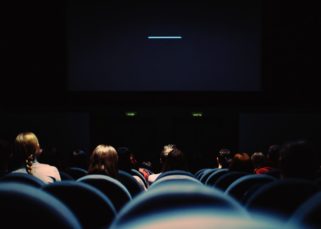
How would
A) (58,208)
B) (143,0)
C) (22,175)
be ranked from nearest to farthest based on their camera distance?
(58,208)
(22,175)
(143,0)

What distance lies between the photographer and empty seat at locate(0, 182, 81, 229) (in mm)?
1144

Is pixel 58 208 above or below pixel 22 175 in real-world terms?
above

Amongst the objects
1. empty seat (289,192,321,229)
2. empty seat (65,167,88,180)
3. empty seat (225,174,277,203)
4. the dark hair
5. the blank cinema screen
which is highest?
the blank cinema screen

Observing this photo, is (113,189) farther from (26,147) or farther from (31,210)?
(26,147)

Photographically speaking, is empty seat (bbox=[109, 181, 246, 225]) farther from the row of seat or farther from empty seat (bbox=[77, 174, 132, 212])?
empty seat (bbox=[77, 174, 132, 212])

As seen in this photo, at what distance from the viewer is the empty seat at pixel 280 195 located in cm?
185

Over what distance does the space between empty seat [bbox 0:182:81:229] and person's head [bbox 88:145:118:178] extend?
3282mm

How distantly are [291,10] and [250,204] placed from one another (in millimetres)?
10797

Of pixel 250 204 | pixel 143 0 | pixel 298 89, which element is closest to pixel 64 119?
pixel 143 0

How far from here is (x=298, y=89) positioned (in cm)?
1220

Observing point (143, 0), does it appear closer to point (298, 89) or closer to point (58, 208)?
point (298, 89)

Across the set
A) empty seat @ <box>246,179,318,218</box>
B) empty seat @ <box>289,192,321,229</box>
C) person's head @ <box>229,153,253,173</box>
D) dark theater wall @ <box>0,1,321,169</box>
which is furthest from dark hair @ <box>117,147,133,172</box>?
dark theater wall @ <box>0,1,321,169</box>

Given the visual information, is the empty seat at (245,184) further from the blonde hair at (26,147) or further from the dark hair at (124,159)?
the dark hair at (124,159)

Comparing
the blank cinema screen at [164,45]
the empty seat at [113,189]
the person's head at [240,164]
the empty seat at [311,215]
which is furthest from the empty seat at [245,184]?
the blank cinema screen at [164,45]
